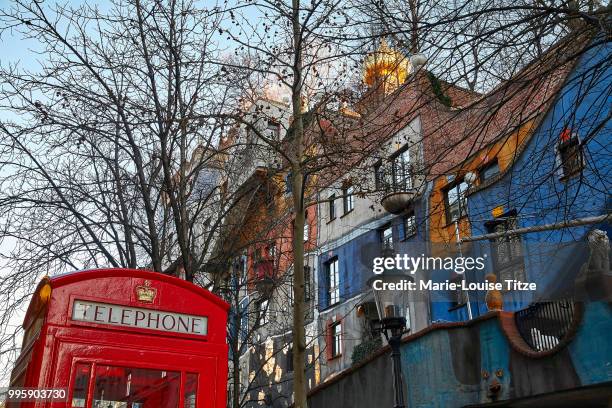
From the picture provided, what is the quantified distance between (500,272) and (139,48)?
10.3m

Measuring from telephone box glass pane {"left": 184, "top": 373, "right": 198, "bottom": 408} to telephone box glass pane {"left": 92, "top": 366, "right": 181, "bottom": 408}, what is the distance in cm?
10

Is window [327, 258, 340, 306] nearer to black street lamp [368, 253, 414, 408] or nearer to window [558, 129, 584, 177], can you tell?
black street lamp [368, 253, 414, 408]

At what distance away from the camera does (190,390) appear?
6.32 meters

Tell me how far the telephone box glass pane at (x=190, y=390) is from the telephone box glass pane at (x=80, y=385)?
972 millimetres

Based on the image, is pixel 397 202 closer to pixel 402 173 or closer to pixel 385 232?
pixel 385 232

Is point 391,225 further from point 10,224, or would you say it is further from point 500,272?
point 10,224

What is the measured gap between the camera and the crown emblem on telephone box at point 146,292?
255 inches

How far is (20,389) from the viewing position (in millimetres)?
5926

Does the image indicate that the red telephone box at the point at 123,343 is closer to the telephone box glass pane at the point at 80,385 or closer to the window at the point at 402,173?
the telephone box glass pane at the point at 80,385

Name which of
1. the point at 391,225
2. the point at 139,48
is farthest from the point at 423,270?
the point at 391,225

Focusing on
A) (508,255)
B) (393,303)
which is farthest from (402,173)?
(393,303)

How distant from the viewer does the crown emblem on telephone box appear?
6477 millimetres

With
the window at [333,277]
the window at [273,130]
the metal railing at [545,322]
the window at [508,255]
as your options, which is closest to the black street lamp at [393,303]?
the window at [273,130]

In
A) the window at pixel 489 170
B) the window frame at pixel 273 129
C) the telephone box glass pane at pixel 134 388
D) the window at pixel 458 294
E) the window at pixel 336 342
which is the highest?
the window at pixel 489 170
